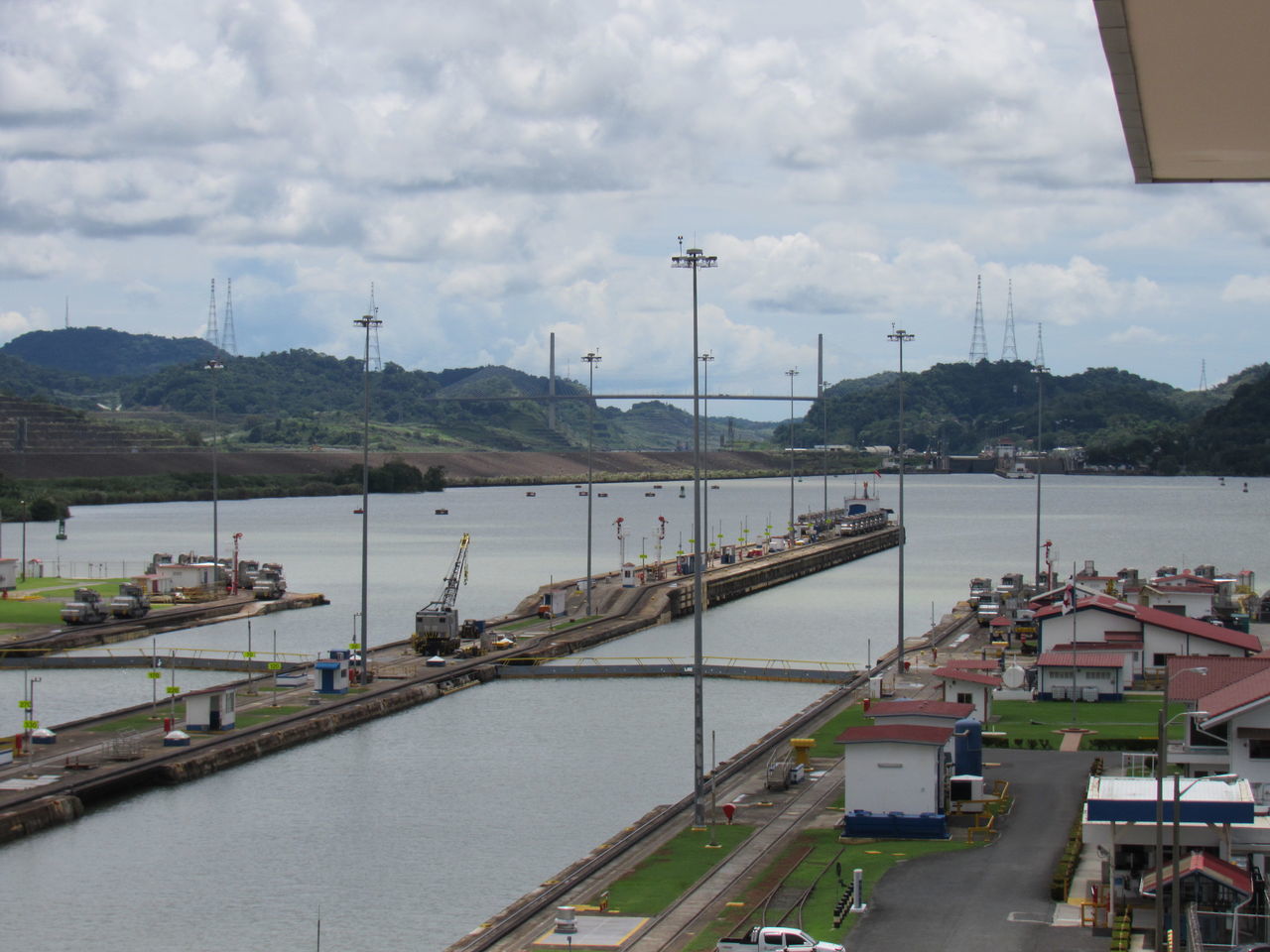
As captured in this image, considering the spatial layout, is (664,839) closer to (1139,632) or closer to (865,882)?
(865,882)

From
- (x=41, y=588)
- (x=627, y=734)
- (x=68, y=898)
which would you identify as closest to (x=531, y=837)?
(x=68, y=898)

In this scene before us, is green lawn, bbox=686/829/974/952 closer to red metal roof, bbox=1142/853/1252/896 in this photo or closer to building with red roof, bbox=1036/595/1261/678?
red metal roof, bbox=1142/853/1252/896

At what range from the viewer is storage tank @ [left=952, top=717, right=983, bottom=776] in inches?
1099

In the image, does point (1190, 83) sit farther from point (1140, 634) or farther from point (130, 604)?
point (130, 604)

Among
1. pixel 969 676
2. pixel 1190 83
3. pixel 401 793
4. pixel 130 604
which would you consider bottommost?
pixel 401 793

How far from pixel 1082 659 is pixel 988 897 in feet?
64.1

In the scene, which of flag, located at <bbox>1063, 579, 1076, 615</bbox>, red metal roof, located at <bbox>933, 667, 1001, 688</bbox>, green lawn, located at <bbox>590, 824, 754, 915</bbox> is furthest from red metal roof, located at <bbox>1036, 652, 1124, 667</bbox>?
green lawn, located at <bbox>590, 824, 754, 915</bbox>

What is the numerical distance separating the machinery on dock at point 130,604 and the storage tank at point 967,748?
41.1 metres

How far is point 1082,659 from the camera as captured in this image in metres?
39.6

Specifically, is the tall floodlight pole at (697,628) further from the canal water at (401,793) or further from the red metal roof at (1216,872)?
the red metal roof at (1216,872)

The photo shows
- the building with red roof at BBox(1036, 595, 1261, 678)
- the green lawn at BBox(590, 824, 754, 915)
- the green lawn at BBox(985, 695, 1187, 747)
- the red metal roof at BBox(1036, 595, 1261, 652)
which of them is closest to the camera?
the green lawn at BBox(590, 824, 754, 915)

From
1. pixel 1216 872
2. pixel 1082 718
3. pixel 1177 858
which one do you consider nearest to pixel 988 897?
pixel 1216 872

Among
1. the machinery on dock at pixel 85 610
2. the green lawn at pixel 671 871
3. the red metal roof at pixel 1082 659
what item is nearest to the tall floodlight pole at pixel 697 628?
the green lawn at pixel 671 871

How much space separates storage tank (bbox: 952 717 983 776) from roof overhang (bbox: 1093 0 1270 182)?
23.2 meters
